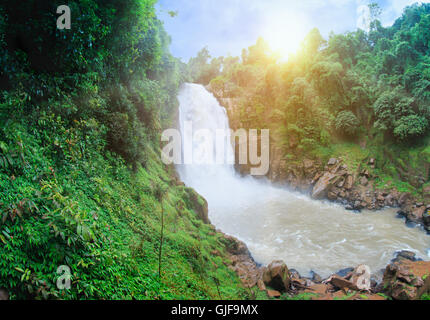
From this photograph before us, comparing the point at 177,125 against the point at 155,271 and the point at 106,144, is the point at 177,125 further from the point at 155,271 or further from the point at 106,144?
the point at 155,271

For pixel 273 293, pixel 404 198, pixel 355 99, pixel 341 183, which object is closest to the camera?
pixel 273 293

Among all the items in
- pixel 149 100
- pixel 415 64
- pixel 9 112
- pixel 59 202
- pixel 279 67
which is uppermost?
pixel 279 67

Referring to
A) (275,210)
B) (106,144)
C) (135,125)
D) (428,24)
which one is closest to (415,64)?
(428,24)

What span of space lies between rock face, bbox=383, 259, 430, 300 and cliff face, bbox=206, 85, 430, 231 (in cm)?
617

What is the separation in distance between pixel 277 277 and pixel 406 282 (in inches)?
137

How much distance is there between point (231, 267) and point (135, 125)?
5.62 meters

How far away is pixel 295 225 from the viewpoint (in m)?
11.9

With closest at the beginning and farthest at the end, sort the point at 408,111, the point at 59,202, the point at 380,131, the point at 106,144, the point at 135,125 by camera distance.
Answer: the point at 59,202 < the point at 106,144 < the point at 135,125 < the point at 408,111 < the point at 380,131

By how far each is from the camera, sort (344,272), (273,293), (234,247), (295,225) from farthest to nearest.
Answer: (295,225)
(234,247)
(344,272)
(273,293)

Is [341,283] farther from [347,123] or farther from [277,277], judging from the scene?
[347,123]

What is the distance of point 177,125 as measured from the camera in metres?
18.6

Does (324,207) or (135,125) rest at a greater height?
(135,125)

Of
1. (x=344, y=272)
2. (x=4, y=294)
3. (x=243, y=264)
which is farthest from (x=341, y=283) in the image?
(x=4, y=294)

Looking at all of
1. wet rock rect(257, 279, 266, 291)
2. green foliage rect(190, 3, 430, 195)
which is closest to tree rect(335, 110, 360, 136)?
green foliage rect(190, 3, 430, 195)
